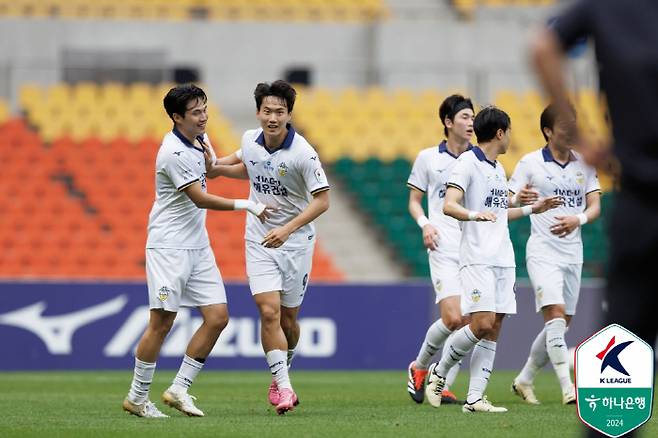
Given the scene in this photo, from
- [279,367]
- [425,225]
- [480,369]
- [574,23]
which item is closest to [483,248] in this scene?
[480,369]

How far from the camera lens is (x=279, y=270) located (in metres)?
9.05

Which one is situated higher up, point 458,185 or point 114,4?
point 114,4

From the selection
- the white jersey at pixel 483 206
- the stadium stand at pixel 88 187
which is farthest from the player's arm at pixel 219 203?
the stadium stand at pixel 88 187

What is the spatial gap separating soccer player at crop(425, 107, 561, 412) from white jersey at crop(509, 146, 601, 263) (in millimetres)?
895

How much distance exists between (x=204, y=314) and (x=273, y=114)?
1.51 metres

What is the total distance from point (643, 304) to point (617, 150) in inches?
20.6

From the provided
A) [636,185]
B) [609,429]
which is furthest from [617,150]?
[609,429]

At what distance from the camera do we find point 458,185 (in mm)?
9172

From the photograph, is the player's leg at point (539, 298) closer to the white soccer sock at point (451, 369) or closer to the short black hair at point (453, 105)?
the white soccer sock at point (451, 369)

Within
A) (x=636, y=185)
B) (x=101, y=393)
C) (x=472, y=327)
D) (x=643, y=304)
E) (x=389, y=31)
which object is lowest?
(x=101, y=393)

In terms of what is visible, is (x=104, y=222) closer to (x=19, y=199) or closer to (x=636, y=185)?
(x=19, y=199)

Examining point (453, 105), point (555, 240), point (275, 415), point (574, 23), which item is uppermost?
point (574, 23)

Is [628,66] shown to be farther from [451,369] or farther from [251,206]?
[451,369]

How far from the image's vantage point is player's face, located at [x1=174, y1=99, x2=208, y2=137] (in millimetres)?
8680
